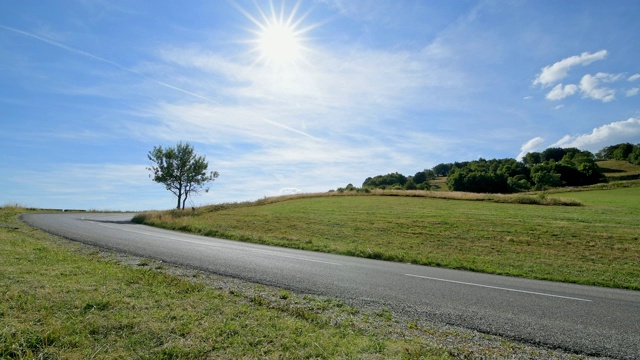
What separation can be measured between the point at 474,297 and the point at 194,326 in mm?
6361

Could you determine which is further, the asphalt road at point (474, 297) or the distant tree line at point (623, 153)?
the distant tree line at point (623, 153)

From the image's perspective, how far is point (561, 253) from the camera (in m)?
15.7

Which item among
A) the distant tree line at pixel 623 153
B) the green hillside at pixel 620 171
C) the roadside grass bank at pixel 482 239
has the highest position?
the distant tree line at pixel 623 153

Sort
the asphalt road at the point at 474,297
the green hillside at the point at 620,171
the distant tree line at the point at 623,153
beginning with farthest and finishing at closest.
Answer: the distant tree line at the point at 623,153 < the green hillside at the point at 620,171 < the asphalt road at the point at 474,297

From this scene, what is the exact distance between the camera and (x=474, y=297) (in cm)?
782

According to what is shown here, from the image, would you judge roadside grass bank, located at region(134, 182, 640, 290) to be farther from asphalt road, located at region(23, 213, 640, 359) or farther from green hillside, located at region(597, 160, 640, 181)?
green hillside, located at region(597, 160, 640, 181)

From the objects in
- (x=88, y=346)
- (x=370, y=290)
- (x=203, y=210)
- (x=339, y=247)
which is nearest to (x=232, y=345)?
(x=88, y=346)

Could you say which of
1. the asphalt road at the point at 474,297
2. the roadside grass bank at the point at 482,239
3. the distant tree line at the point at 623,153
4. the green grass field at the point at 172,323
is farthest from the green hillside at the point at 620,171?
the green grass field at the point at 172,323

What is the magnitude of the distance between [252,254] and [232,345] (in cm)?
944

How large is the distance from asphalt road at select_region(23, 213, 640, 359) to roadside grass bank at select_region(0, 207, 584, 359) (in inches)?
25.4

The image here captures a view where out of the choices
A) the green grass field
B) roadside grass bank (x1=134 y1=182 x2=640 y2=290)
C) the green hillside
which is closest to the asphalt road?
the green grass field

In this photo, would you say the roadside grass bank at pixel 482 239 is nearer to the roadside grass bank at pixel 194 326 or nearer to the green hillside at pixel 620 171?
the roadside grass bank at pixel 194 326

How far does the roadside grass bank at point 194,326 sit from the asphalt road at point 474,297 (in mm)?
646

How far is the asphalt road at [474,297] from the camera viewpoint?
18.5 feet
